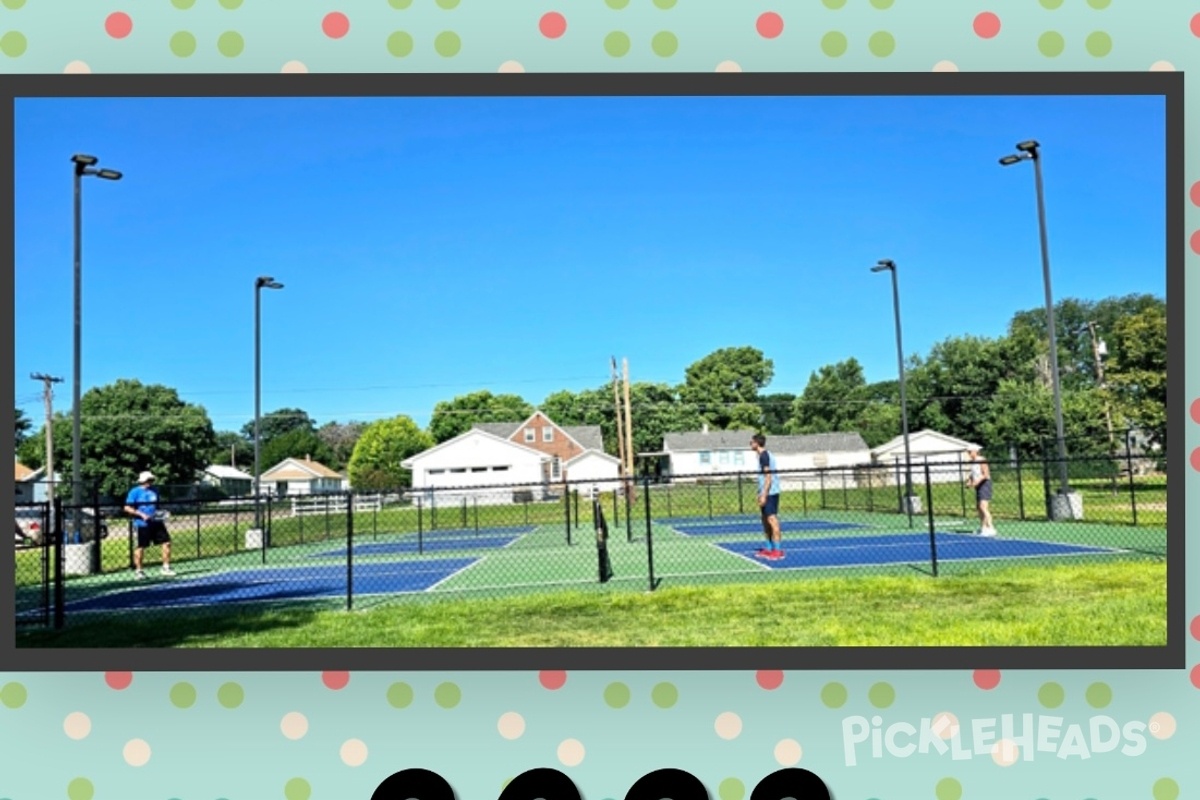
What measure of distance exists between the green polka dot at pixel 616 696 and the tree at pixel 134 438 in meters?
2.01

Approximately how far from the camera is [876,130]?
3660 mm

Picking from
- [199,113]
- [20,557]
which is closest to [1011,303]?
[199,113]

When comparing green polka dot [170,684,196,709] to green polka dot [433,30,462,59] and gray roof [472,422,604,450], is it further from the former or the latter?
green polka dot [433,30,462,59]

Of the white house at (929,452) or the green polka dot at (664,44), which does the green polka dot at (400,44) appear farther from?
the white house at (929,452)

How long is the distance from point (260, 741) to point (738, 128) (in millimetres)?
2978

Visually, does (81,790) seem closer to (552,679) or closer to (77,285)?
(552,679)

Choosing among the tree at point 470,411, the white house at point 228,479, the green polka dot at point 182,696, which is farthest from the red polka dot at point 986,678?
the white house at point 228,479

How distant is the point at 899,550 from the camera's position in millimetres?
6844

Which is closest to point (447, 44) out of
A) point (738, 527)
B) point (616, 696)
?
point (616, 696)

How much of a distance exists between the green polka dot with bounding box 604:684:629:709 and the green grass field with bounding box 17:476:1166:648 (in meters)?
0.20

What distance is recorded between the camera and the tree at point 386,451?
3.97 meters

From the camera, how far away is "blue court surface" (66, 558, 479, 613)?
14.9 ft

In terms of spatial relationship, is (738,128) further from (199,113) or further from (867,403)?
(199,113)

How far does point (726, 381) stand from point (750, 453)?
1.21 metres
